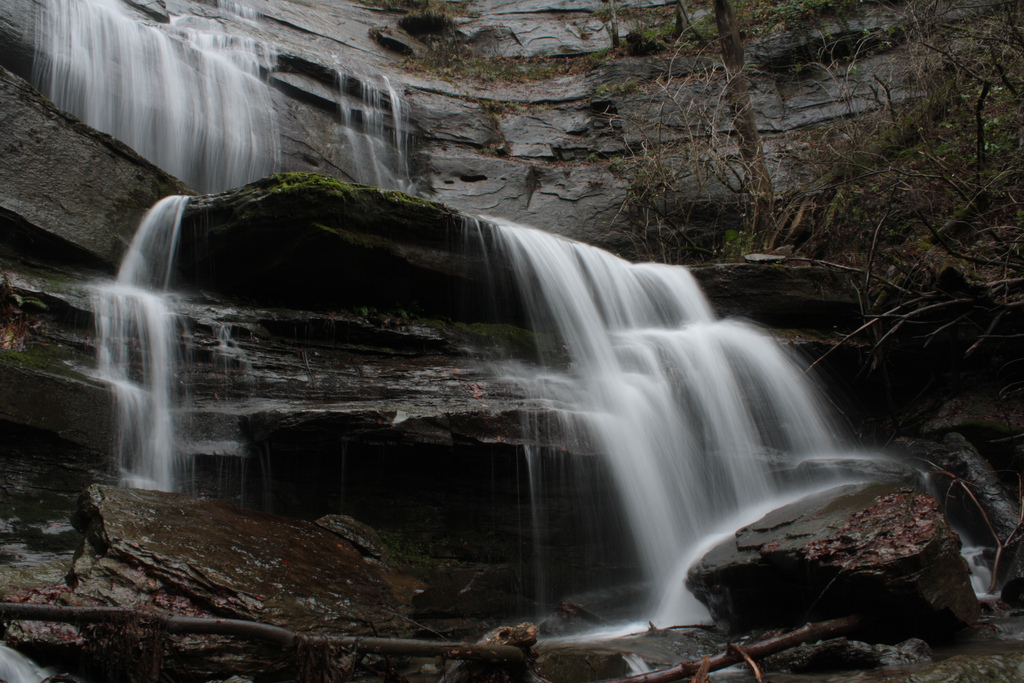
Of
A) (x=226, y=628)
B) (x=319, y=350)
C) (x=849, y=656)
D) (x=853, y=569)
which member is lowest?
(x=849, y=656)

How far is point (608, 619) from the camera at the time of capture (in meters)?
5.34

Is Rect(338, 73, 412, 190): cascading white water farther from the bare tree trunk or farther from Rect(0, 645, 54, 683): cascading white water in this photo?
Rect(0, 645, 54, 683): cascading white water

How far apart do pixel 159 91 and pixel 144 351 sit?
6631 millimetres

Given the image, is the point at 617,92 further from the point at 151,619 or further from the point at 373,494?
the point at 151,619

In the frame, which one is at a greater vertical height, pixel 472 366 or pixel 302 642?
pixel 472 366

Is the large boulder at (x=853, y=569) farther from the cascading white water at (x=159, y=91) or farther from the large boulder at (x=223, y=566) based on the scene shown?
the cascading white water at (x=159, y=91)

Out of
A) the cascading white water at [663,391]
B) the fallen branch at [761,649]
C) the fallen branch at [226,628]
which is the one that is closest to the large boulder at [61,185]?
the cascading white water at [663,391]

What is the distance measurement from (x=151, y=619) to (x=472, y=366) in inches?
171

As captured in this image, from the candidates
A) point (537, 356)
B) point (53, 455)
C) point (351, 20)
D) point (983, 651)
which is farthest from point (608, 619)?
point (351, 20)

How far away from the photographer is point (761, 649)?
366 cm

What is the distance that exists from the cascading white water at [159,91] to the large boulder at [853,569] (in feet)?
30.4

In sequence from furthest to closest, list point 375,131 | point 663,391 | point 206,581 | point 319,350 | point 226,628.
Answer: point 375,131, point 663,391, point 319,350, point 206,581, point 226,628

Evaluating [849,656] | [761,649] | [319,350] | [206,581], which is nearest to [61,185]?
[319,350]

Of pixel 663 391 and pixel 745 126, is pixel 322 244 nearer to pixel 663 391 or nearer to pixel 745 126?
pixel 663 391
